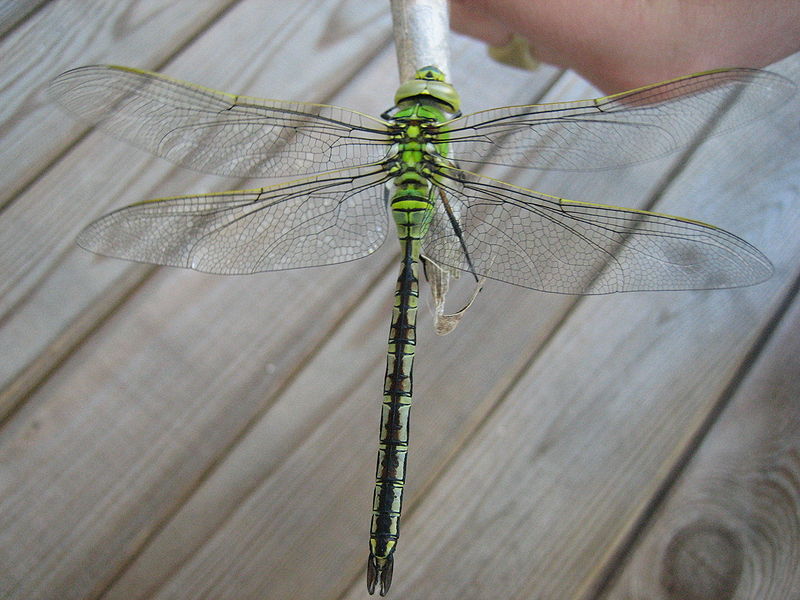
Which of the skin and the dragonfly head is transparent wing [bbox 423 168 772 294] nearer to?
the dragonfly head

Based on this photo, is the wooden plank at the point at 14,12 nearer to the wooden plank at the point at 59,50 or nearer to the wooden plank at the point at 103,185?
the wooden plank at the point at 59,50

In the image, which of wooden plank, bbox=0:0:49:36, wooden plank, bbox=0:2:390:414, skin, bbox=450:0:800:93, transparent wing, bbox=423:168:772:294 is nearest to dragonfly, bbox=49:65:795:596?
transparent wing, bbox=423:168:772:294

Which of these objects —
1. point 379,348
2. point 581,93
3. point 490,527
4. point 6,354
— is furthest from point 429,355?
point 6,354

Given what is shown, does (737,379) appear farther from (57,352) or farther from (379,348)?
(57,352)

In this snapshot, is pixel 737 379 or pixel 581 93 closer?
pixel 737 379

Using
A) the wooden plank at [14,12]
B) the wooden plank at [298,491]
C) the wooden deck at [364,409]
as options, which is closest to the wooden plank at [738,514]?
the wooden deck at [364,409]
